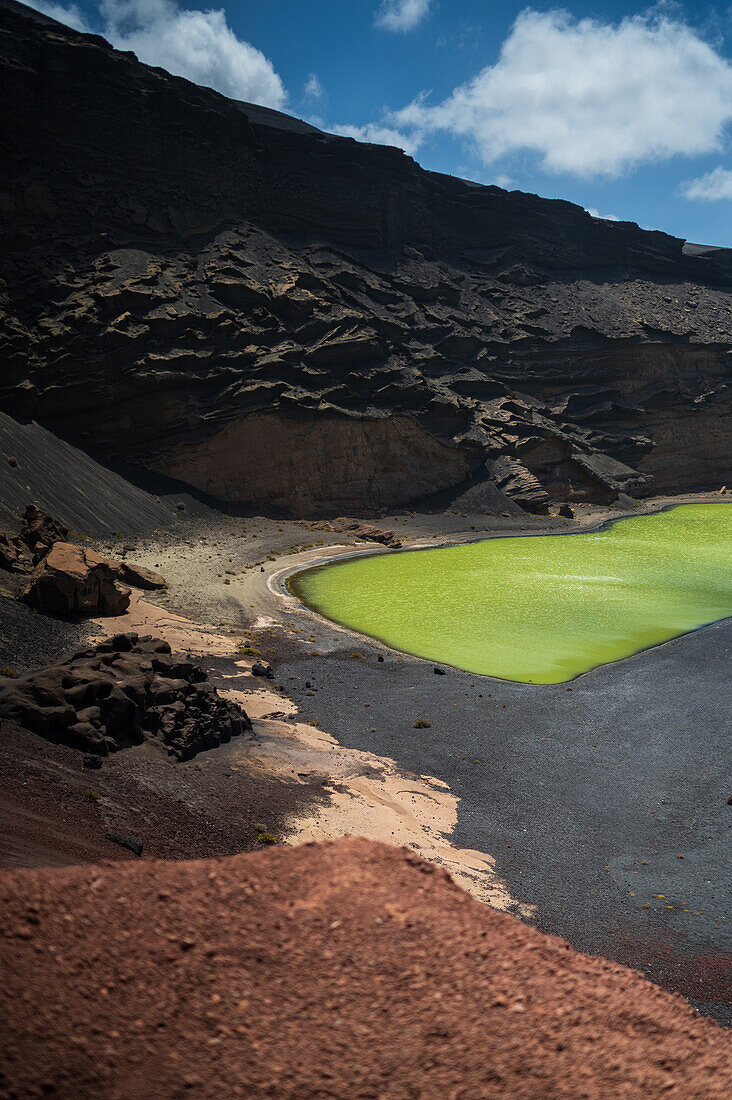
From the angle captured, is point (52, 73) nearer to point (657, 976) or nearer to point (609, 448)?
point (609, 448)

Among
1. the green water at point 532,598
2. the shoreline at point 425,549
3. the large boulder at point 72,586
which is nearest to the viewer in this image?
the large boulder at point 72,586

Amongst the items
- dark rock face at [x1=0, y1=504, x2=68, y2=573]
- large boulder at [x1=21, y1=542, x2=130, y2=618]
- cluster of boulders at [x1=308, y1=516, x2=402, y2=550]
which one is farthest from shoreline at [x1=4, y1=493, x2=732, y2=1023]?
cluster of boulders at [x1=308, y1=516, x2=402, y2=550]

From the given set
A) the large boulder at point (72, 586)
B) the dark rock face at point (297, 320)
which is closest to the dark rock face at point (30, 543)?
the large boulder at point (72, 586)

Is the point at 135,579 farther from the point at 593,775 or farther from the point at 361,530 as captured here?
the point at 361,530

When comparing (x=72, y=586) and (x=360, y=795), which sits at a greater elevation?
(x=72, y=586)

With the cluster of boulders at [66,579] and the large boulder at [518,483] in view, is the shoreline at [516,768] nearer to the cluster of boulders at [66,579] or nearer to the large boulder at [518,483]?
the cluster of boulders at [66,579]

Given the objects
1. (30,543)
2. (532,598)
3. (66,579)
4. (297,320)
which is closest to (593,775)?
(66,579)
